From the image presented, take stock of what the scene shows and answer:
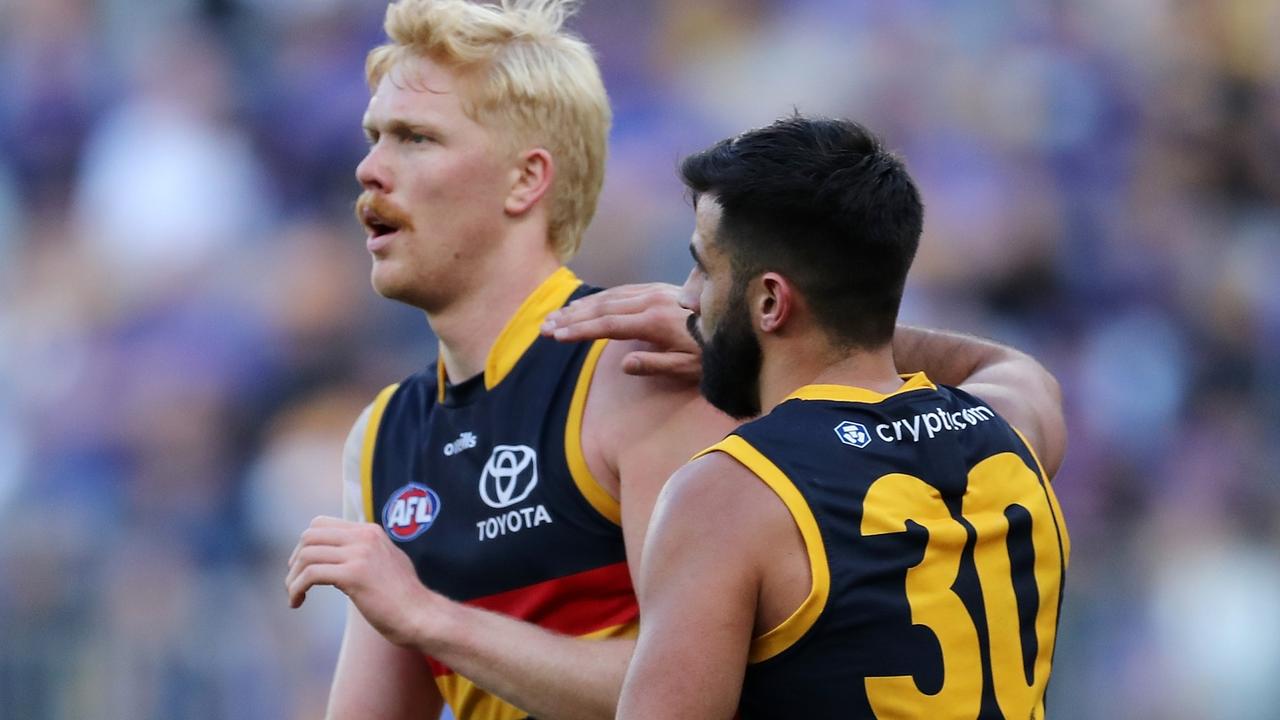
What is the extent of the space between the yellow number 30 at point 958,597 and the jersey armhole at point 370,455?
1.69 meters

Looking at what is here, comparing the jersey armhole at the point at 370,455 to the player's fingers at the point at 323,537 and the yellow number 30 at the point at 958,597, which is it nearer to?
the player's fingers at the point at 323,537

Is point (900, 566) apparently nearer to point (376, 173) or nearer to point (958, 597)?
point (958, 597)

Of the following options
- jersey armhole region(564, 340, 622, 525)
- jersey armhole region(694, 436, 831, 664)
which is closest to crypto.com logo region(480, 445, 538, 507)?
jersey armhole region(564, 340, 622, 525)

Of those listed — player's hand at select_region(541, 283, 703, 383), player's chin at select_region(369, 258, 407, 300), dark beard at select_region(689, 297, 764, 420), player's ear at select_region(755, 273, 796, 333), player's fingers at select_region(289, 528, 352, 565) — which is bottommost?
player's fingers at select_region(289, 528, 352, 565)

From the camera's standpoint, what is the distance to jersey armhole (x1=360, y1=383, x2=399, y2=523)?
3.90 m

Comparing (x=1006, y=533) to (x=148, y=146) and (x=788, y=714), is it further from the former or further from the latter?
(x=148, y=146)

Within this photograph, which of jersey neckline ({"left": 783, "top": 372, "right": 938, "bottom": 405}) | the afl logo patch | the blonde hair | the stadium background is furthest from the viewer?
the stadium background

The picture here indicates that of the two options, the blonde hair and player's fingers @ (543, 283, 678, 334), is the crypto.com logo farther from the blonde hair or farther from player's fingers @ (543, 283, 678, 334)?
the blonde hair

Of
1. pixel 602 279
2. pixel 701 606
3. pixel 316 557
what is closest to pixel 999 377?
pixel 701 606

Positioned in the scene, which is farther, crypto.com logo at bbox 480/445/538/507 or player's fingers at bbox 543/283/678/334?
crypto.com logo at bbox 480/445/538/507

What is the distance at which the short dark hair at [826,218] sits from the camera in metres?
2.67

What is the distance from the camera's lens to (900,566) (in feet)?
8.21

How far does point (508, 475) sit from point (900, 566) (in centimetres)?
126

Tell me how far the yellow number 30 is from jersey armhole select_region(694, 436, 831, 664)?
0.10 metres
